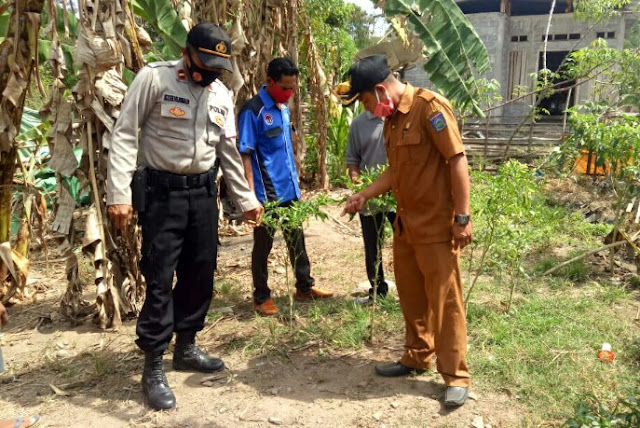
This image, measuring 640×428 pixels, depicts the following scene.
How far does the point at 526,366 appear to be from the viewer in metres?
→ 3.52

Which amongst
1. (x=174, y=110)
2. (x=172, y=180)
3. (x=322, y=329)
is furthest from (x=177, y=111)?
(x=322, y=329)

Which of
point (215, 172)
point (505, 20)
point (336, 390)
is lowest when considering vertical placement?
point (336, 390)

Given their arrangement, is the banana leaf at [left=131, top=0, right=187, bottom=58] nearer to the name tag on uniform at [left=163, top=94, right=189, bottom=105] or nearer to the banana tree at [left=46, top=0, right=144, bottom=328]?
the banana tree at [left=46, top=0, right=144, bottom=328]

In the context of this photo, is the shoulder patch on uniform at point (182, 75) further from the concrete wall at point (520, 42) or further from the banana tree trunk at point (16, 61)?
the concrete wall at point (520, 42)

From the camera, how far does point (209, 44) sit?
3033mm

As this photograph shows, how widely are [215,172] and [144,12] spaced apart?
224 cm

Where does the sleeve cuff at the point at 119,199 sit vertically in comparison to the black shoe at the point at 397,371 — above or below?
above

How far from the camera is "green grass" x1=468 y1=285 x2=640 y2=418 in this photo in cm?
325

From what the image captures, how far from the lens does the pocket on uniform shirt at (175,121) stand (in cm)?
311

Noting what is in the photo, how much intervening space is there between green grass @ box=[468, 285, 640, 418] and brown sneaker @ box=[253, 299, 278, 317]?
152cm

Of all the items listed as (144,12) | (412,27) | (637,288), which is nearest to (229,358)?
(144,12)

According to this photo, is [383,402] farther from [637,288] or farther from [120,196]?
[637,288]

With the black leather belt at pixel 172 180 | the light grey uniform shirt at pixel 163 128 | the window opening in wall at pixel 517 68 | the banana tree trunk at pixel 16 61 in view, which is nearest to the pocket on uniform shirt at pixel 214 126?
the light grey uniform shirt at pixel 163 128

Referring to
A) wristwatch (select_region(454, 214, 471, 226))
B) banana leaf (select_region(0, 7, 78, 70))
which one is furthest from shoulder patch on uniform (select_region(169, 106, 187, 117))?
banana leaf (select_region(0, 7, 78, 70))
